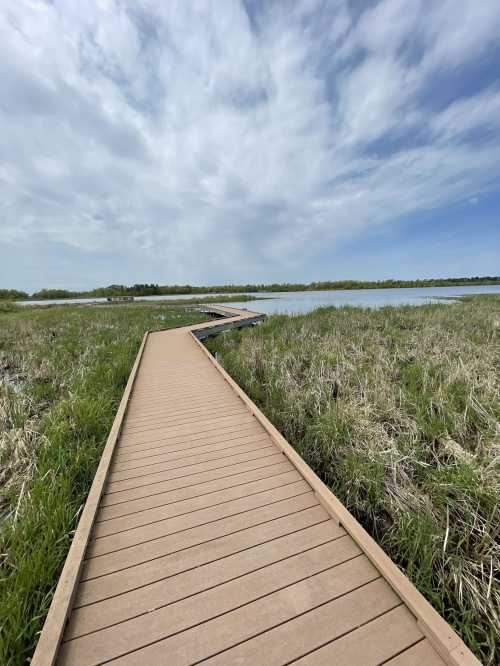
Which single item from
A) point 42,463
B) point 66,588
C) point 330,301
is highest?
point 330,301

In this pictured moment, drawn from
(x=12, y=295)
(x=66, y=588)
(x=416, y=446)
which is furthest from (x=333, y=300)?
(x=12, y=295)

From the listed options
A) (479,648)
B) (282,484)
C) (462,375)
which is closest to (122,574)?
(282,484)

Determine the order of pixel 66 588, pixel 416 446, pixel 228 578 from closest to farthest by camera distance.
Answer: pixel 66 588 < pixel 228 578 < pixel 416 446

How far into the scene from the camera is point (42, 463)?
3.16m

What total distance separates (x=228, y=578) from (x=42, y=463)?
A: 261cm

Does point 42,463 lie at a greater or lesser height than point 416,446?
greater

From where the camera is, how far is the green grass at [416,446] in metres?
2.12

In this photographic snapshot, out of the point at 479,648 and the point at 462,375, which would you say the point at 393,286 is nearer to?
the point at 462,375

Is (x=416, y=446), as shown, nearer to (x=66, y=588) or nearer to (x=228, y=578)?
(x=228, y=578)

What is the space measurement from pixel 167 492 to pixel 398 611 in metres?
1.87

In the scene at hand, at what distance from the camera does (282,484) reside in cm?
266

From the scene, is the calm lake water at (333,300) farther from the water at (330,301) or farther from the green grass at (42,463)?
the green grass at (42,463)

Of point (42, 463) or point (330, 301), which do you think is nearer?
point (42, 463)

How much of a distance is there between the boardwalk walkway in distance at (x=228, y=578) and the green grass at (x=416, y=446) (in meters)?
0.62
